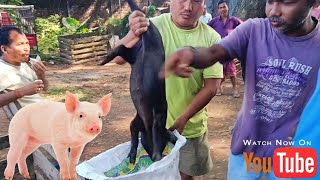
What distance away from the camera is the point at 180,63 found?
1208 millimetres

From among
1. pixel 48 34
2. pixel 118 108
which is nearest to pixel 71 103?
pixel 118 108

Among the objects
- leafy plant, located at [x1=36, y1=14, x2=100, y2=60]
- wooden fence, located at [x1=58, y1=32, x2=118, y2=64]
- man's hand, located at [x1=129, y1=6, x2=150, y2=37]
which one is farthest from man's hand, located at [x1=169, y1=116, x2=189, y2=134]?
leafy plant, located at [x1=36, y1=14, x2=100, y2=60]

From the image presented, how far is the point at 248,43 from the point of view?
1373 millimetres

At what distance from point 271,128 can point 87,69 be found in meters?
6.37

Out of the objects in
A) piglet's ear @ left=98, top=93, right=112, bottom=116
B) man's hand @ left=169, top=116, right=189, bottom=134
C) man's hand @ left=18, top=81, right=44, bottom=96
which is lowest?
man's hand @ left=169, top=116, right=189, bottom=134

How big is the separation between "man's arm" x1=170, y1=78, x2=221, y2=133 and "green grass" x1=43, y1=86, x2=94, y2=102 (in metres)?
3.79

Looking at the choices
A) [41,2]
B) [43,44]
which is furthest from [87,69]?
[41,2]

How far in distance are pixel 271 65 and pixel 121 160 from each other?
0.69 meters

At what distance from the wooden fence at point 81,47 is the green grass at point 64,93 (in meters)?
1.64

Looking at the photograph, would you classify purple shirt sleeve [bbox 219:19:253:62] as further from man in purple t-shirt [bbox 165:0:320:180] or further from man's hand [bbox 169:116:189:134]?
man's hand [bbox 169:116:189:134]

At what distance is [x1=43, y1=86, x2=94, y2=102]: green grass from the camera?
5.39 meters

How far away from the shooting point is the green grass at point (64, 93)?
17.7 feet

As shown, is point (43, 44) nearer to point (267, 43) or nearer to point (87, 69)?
point (87, 69)

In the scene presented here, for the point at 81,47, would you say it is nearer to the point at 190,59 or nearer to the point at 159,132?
the point at 159,132
